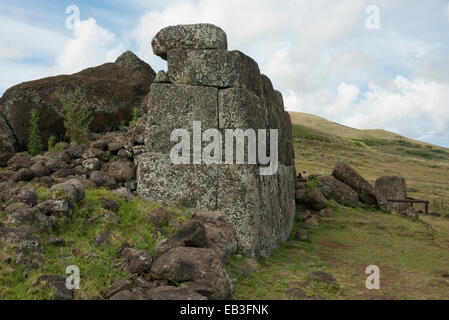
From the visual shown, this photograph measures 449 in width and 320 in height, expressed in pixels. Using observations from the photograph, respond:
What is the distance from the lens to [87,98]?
1062cm

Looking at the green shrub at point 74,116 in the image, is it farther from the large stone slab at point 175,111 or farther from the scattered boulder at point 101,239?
the scattered boulder at point 101,239

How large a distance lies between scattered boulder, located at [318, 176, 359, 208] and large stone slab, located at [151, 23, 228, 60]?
877 centimetres

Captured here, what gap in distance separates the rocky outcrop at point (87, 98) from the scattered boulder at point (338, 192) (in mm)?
8090

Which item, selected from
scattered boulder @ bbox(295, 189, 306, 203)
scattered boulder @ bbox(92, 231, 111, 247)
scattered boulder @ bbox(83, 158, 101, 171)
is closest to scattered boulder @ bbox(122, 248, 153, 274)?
scattered boulder @ bbox(92, 231, 111, 247)

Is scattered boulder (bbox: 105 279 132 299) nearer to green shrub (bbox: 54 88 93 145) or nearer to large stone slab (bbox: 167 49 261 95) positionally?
large stone slab (bbox: 167 49 261 95)

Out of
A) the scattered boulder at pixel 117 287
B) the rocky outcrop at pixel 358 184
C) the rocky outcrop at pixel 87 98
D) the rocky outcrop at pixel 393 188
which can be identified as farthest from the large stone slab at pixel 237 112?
the rocky outcrop at pixel 393 188

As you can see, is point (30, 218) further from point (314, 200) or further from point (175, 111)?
point (314, 200)

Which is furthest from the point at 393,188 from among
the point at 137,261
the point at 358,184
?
the point at 137,261

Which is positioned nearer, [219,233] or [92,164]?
[219,233]

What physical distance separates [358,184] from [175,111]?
10.4 metres

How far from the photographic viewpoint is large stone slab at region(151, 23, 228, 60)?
7.78m

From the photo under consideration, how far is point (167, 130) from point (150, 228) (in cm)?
235

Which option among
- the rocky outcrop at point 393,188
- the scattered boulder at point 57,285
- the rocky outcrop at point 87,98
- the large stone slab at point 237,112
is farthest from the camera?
the rocky outcrop at point 393,188

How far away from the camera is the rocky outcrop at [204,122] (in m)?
7.36
